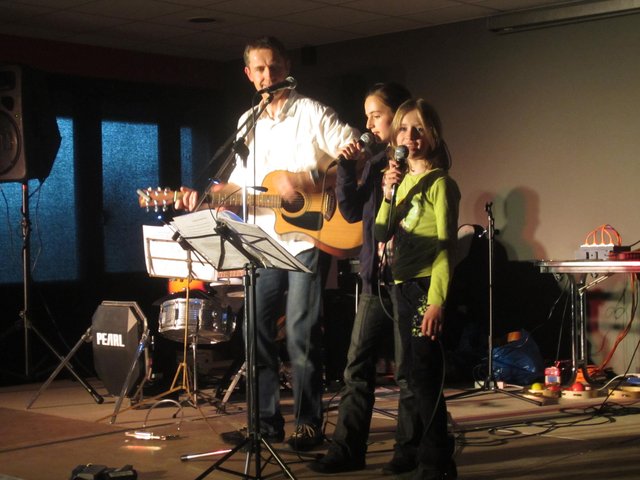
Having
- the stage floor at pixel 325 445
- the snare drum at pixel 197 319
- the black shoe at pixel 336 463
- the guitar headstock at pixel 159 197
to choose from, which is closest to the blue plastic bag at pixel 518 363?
the stage floor at pixel 325 445

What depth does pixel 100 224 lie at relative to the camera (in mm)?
8414

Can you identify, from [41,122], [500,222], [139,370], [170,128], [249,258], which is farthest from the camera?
[170,128]

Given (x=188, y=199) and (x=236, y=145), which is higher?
(x=236, y=145)

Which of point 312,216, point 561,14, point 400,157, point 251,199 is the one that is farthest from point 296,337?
point 561,14

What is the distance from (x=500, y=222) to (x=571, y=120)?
0.94 meters

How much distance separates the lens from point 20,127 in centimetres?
658

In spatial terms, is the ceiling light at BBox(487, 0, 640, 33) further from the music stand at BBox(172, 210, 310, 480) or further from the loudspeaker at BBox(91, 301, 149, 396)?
the music stand at BBox(172, 210, 310, 480)

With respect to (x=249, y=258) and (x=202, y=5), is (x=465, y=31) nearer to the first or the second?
(x=202, y=5)

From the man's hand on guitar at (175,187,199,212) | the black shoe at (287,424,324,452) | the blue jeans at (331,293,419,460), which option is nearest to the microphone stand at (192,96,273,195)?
the man's hand on guitar at (175,187,199,212)

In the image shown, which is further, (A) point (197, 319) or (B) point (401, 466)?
(A) point (197, 319)

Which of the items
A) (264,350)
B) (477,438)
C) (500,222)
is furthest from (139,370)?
(500,222)

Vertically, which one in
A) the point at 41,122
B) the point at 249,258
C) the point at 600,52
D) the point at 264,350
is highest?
the point at 600,52

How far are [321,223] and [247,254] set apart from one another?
921 millimetres

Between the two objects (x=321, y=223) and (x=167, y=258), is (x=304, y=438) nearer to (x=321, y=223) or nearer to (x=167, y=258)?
(x=321, y=223)
